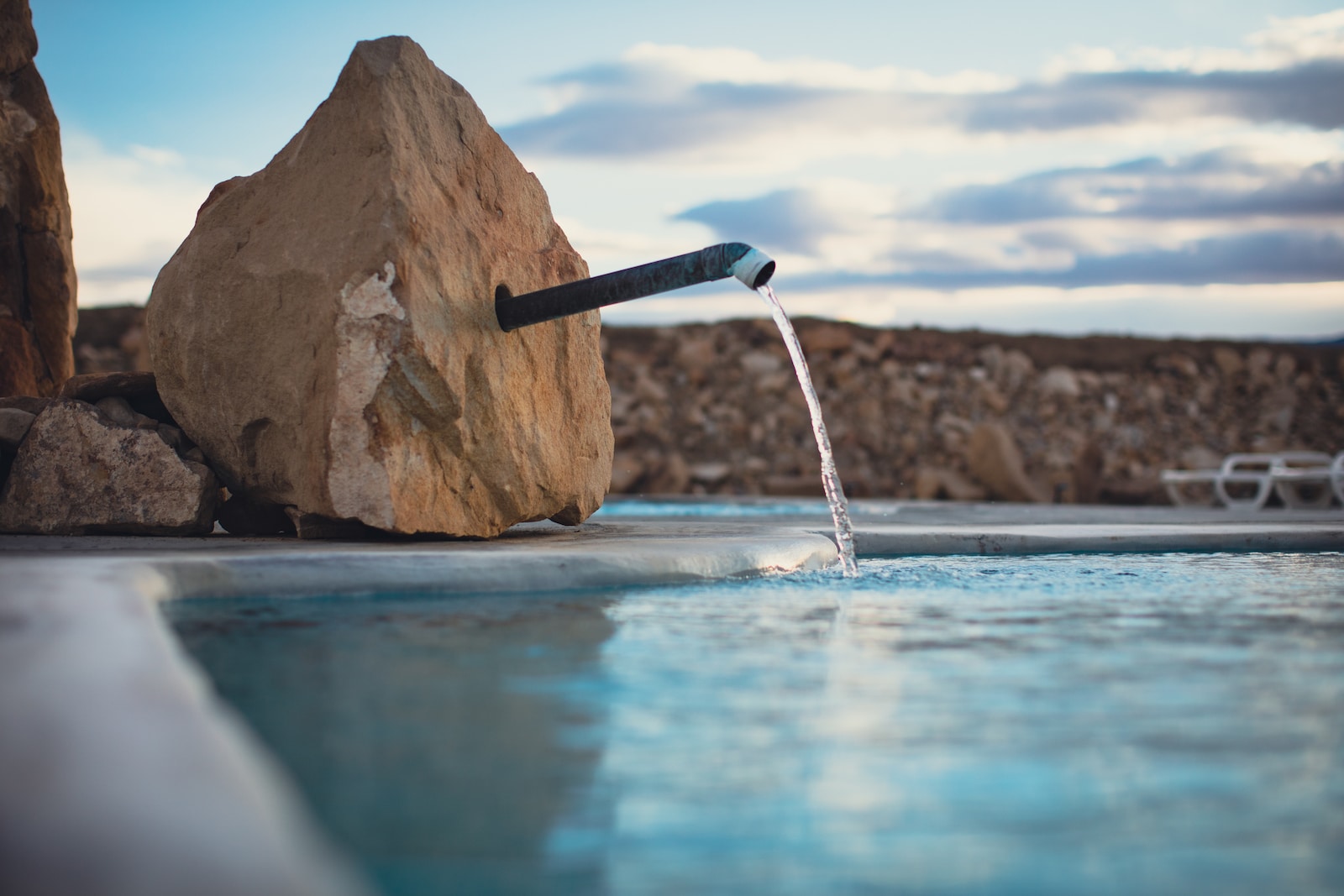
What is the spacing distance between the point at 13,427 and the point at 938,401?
13.1 meters

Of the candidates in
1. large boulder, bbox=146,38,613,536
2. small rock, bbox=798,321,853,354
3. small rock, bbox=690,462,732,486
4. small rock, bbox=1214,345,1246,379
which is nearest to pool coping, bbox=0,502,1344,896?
large boulder, bbox=146,38,613,536

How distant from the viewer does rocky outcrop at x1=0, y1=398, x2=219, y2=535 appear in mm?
4430

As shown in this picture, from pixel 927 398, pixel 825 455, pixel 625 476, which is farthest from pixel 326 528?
pixel 927 398

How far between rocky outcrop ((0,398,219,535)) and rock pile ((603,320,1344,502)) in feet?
29.5

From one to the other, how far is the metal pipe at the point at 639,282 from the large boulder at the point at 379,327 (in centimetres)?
16

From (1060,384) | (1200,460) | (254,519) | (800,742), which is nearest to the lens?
(800,742)

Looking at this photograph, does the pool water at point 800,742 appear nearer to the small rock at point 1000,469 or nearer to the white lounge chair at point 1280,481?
the white lounge chair at point 1280,481

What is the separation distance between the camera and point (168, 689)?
1.46 metres

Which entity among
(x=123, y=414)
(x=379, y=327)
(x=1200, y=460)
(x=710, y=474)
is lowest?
(x=710, y=474)

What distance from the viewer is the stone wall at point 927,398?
14.8m

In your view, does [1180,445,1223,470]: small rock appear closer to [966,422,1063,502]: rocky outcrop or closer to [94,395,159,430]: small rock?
[966,422,1063,502]: rocky outcrop

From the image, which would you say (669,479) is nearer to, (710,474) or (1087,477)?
(710,474)

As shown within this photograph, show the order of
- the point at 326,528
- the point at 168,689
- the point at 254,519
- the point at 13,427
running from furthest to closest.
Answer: the point at 254,519 < the point at 13,427 < the point at 326,528 < the point at 168,689

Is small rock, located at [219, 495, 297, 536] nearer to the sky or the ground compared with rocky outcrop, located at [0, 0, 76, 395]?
nearer to the ground
